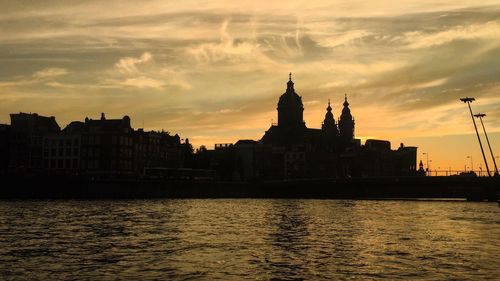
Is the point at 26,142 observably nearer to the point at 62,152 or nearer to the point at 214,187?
the point at 62,152

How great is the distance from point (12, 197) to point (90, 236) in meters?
87.6

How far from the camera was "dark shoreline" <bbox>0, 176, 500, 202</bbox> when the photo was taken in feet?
431

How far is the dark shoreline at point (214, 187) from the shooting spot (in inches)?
5172

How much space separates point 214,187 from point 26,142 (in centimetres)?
5396

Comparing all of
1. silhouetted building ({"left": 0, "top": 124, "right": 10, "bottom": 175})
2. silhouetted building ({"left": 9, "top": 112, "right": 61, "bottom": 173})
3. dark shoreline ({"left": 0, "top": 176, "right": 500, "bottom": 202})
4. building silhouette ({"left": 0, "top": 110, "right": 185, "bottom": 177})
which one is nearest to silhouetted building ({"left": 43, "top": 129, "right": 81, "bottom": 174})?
building silhouette ({"left": 0, "top": 110, "right": 185, "bottom": 177})

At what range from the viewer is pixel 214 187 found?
171 m

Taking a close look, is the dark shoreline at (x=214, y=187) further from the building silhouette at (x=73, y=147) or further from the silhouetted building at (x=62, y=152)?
the silhouetted building at (x=62, y=152)

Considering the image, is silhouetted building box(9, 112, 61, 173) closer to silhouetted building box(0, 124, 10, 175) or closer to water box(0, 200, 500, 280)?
silhouetted building box(0, 124, 10, 175)

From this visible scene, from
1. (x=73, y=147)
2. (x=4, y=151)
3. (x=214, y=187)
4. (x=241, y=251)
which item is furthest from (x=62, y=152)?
(x=241, y=251)

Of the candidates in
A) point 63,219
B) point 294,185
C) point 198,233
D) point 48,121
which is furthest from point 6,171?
point 198,233

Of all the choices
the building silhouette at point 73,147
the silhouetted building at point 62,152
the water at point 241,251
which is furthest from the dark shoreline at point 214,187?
the water at point 241,251

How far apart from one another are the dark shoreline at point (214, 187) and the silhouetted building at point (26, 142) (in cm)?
2947

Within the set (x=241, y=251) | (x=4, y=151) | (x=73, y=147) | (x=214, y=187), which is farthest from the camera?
(x=214, y=187)

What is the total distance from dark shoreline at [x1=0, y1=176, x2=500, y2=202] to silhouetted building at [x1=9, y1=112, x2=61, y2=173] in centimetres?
2947
